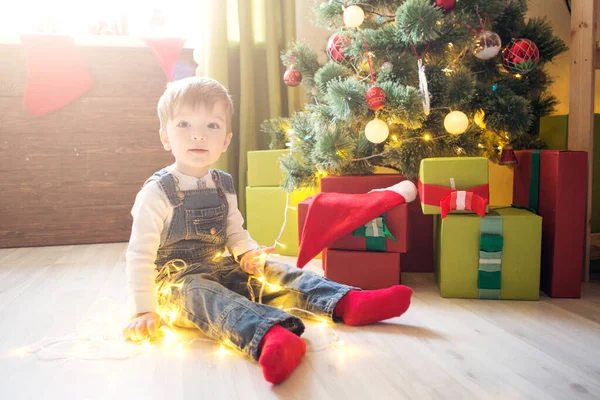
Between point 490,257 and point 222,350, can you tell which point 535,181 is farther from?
point 222,350

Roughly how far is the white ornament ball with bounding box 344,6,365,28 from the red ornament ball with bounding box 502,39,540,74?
425 mm

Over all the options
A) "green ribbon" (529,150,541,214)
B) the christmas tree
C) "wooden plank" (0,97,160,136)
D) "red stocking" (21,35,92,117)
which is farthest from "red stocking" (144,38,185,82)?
"green ribbon" (529,150,541,214)

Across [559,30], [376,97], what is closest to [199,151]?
[376,97]

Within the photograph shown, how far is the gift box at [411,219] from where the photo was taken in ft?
4.62

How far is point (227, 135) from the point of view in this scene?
1.12 metres

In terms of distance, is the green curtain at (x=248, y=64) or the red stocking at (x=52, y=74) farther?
the green curtain at (x=248, y=64)

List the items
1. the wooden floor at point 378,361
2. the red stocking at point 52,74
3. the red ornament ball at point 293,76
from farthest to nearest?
the red stocking at point 52,74 < the red ornament ball at point 293,76 < the wooden floor at point 378,361

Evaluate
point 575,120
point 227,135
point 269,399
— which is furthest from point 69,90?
point 575,120

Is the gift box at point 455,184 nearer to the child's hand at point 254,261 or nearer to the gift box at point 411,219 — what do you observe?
the gift box at point 411,219

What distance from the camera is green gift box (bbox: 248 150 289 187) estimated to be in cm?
174

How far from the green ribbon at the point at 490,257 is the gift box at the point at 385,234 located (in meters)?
0.19

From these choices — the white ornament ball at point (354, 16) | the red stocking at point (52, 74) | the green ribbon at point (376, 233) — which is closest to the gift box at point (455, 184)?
the green ribbon at point (376, 233)

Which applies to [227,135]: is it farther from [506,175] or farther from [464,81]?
[506,175]

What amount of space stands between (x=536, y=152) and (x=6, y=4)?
6.87 ft
